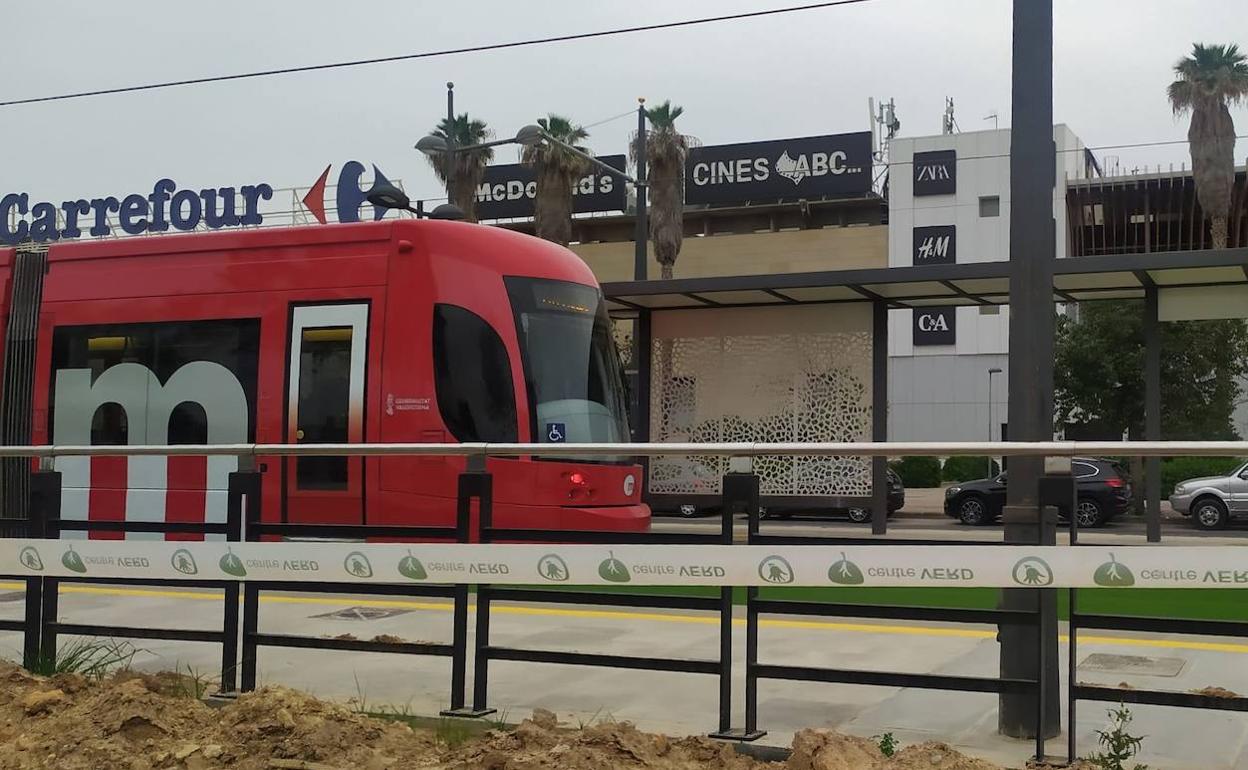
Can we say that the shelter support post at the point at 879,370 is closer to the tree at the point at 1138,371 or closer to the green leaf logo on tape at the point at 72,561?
the green leaf logo on tape at the point at 72,561

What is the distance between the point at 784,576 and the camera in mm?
5094

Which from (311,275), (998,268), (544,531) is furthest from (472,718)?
(998,268)

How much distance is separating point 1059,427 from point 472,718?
43966 millimetres

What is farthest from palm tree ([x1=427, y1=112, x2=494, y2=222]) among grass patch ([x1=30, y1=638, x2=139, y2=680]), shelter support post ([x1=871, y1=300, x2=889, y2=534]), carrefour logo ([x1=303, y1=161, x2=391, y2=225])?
grass patch ([x1=30, y1=638, x2=139, y2=680])

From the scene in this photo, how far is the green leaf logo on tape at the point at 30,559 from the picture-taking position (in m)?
6.42

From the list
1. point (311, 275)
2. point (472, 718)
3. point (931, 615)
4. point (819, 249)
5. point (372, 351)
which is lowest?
point (472, 718)

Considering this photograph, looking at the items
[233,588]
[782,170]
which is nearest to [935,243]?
[782,170]

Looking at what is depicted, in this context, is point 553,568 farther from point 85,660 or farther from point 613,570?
point 85,660

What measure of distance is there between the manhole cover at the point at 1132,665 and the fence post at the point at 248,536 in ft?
14.4

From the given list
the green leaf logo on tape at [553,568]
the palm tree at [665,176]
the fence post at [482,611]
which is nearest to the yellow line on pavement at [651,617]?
the green leaf logo on tape at [553,568]

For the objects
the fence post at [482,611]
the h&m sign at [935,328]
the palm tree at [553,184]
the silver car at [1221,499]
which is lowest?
the fence post at [482,611]

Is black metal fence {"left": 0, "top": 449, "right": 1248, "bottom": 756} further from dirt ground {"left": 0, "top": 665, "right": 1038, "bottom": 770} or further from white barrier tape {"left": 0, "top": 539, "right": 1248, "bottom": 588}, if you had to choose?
dirt ground {"left": 0, "top": 665, "right": 1038, "bottom": 770}

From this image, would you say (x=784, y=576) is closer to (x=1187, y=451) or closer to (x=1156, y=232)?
(x=1187, y=451)

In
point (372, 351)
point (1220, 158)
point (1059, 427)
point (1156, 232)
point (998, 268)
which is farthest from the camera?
point (1156, 232)
